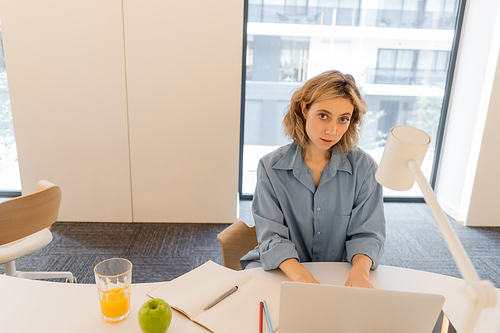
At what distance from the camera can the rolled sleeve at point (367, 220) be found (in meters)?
1.29

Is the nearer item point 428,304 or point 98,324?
point 428,304

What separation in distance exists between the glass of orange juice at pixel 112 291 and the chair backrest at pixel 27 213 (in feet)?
3.06

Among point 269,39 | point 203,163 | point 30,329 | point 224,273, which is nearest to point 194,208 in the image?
point 203,163

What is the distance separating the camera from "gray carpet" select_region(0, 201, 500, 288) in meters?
2.47

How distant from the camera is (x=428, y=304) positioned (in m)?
0.76

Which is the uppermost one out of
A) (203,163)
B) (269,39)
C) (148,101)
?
(269,39)

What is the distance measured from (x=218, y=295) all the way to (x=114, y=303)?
0.27m

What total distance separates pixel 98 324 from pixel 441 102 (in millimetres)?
3745

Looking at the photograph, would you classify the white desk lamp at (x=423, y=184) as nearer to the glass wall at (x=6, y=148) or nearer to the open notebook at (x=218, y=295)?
the open notebook at (x=218, y=295)

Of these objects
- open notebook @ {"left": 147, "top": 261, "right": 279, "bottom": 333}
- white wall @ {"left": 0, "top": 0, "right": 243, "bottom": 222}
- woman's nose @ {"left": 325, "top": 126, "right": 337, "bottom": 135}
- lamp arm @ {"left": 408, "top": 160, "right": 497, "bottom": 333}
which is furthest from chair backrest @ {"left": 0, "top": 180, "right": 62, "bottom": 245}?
lamp arm @ {"left": 408, "top": 160, "right": 497, "bottom": 333}

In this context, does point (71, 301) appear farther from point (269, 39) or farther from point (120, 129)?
point (269, 39)

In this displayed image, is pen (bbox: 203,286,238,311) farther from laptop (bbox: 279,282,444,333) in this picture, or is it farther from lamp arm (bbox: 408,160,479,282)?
lamp arm (bbox: 408,160,479,282)

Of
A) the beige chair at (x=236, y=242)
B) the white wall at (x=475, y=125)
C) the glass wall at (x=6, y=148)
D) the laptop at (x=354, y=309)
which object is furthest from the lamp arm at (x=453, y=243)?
the glass wall at (x=6, y=148)

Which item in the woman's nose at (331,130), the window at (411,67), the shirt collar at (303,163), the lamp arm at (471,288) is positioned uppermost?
the window at (411,67)
